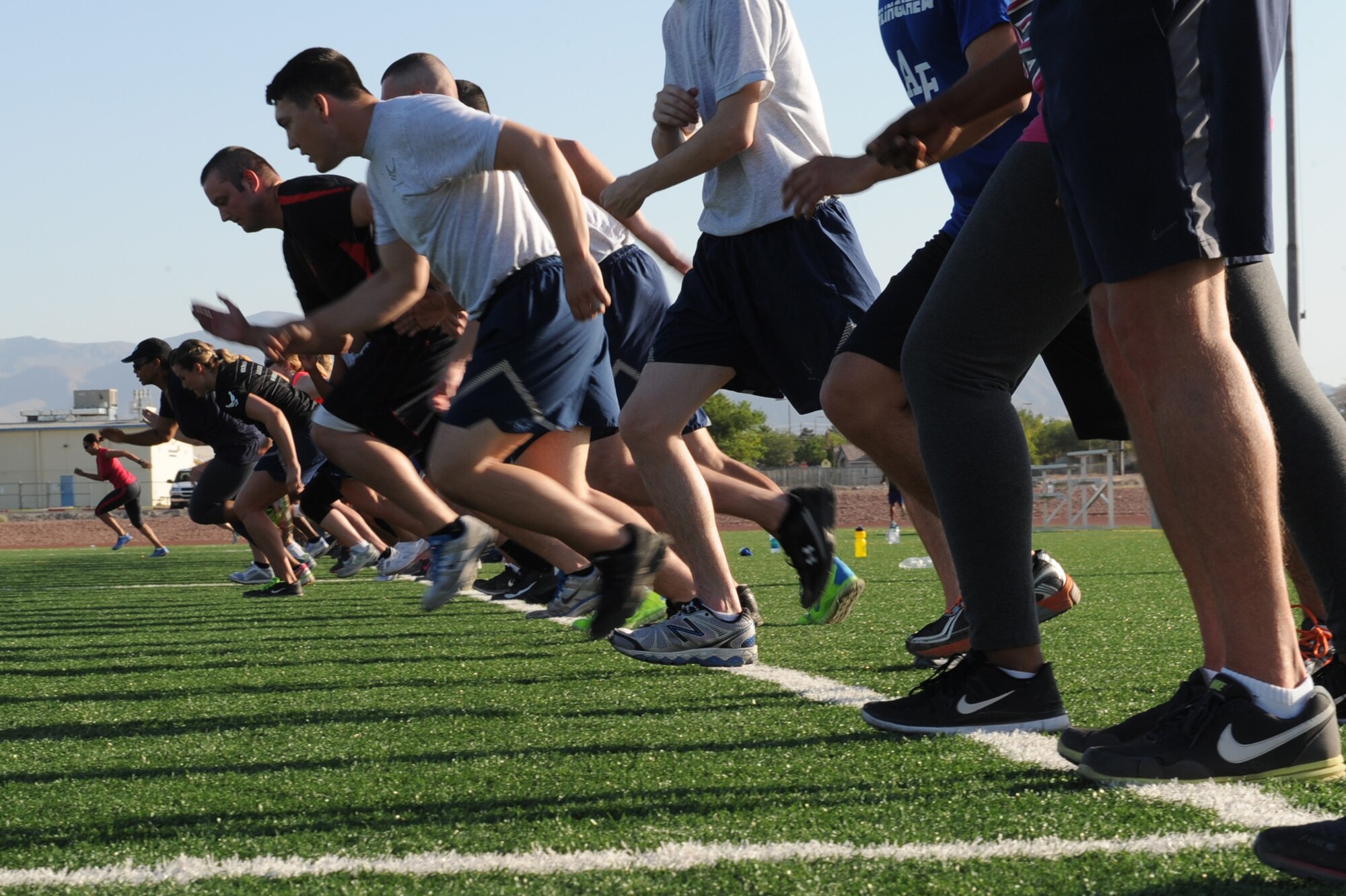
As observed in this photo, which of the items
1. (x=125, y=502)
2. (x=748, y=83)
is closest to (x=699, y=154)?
(x=748, y=83)

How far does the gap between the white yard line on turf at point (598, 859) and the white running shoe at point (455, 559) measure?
99.5 inches

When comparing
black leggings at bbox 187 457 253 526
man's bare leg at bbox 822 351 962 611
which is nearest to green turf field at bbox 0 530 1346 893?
man's bare leg at bbox 822 351 962 611

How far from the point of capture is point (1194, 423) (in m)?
2.09

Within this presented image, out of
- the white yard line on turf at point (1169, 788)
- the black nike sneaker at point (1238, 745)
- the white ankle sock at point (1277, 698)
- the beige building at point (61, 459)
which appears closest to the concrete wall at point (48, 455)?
the beige building at point (61, 459)

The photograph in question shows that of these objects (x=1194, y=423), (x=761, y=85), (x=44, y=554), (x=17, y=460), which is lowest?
(x=17, y=460)

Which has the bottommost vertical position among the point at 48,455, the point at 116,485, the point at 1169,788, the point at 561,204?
the point at 48,455

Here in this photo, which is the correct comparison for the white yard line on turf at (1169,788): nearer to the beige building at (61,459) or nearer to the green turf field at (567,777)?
the green turf field at (567,777)

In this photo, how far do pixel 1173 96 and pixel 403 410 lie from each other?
4.33m

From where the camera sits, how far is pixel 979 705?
274cm

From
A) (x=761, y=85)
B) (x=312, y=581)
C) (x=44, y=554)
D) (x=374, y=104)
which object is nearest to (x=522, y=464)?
(x=374, y=104)

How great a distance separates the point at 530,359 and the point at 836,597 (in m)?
1.41

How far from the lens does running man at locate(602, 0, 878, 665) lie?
4.22m

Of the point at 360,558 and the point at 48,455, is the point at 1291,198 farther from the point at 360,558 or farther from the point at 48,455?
the point at 48,455

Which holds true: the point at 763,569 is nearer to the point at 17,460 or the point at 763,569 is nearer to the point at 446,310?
the point at 446,310
